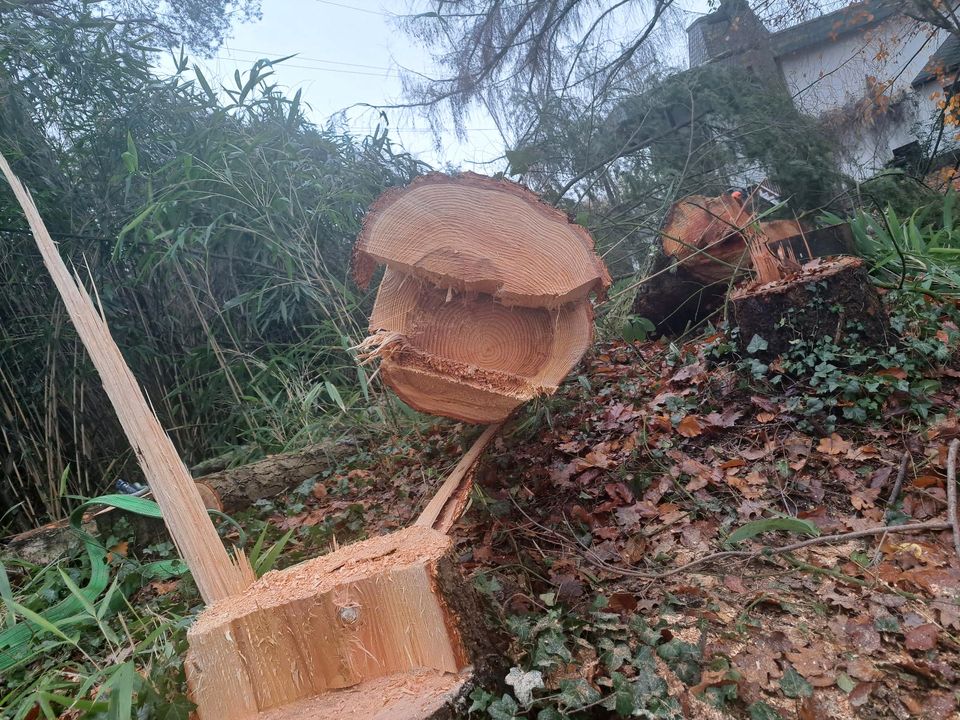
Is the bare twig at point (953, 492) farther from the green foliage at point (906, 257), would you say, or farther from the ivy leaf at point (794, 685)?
the green foliage at point (906, 257)

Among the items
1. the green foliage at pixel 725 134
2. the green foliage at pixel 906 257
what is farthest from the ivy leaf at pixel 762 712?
the green foliage at pixel 725 134

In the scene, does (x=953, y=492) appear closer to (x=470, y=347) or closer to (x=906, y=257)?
(x=470, y=347)

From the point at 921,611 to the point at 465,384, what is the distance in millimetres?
1189

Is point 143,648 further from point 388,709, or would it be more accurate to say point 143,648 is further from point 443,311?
point 443,311

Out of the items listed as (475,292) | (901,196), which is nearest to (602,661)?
(475,292)

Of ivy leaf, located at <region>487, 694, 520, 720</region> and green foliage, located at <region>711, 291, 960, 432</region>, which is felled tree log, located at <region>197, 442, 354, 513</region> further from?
green foliage, located at <region>711, 291, 960, 432</region>

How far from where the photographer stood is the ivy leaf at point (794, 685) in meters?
1.01

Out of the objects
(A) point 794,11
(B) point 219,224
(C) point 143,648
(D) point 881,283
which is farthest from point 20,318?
(A) point 794,11

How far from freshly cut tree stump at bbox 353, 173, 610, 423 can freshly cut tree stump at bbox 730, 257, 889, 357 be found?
29.4 inches

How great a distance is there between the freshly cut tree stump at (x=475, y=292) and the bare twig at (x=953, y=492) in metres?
1.01

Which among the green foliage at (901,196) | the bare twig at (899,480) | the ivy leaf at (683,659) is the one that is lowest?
the bare twig at (899,480)

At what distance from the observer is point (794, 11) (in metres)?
4.48

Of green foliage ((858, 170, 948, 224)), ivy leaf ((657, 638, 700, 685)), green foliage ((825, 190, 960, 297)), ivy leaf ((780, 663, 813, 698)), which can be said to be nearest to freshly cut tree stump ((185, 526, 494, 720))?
ivy leaf ((657, 638, 700, 685))

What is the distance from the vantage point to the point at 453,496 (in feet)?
5.45
